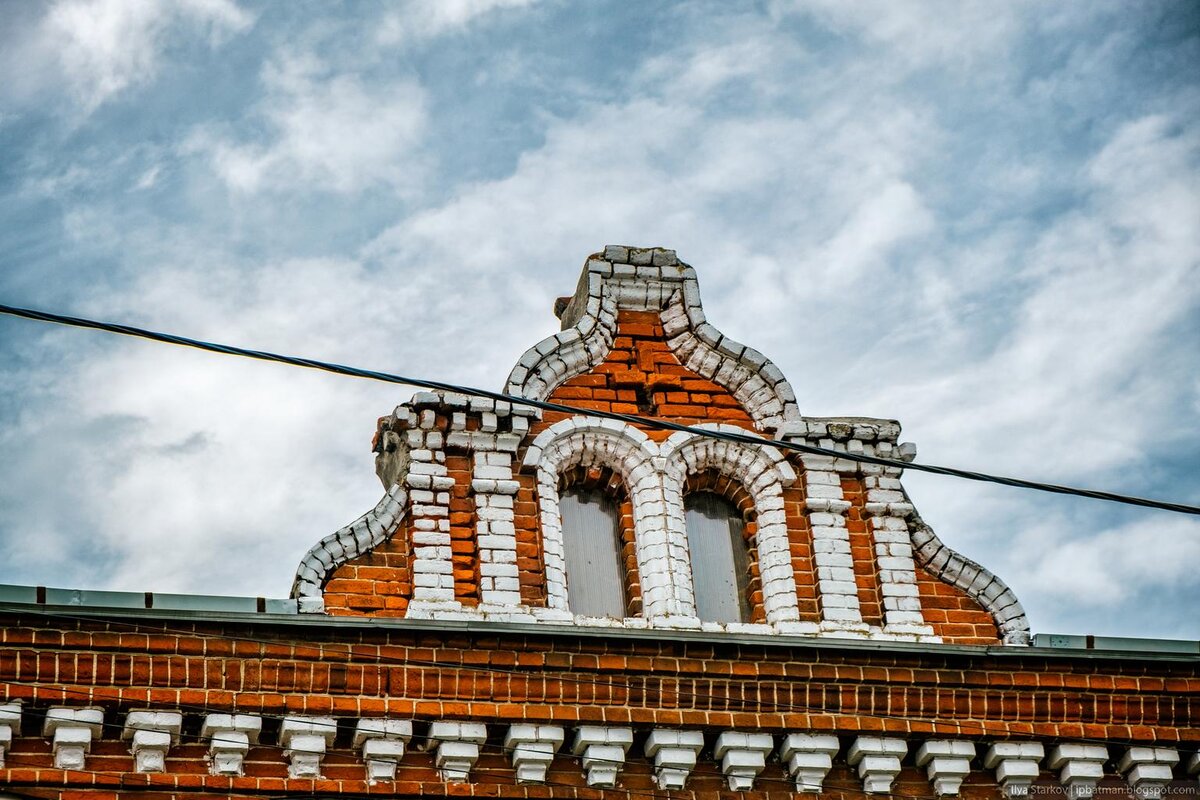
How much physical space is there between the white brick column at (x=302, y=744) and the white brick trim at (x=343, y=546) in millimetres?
1104

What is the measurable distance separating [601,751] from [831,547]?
9.07 feet

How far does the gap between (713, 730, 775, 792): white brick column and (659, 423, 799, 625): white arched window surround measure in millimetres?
1399

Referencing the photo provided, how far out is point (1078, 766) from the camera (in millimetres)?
13125

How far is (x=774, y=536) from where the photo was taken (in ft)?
46.4

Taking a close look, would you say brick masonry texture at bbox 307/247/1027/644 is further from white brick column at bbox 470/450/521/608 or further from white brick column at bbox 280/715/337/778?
white brick column at bbox 280/715/337/778

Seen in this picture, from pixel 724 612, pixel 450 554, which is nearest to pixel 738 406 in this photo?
pixel 724 612

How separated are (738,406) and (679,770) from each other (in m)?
3.52

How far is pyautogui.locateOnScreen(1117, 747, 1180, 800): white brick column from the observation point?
43.5ft

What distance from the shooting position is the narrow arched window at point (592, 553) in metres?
13.9

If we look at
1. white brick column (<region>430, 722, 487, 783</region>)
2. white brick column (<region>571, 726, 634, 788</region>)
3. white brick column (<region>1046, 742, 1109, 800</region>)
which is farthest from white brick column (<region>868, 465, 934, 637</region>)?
white brick column (<region>430, 722, 487, 783</region>)

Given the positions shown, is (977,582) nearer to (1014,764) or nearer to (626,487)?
(1014,764)

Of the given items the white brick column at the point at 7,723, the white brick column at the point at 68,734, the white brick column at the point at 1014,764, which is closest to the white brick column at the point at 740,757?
the white brick column at the point at 1014,764

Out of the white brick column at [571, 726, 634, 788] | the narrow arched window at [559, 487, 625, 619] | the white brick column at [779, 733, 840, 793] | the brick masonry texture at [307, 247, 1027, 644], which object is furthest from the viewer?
the narrow arched window at [559, 487, 625, 619]

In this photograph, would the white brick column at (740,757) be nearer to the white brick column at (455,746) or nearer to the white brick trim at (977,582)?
the white brick column at (455,746)
